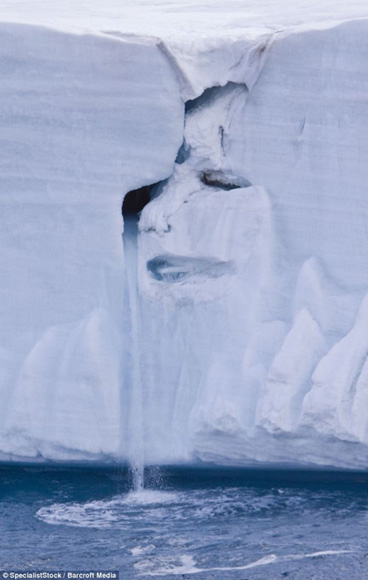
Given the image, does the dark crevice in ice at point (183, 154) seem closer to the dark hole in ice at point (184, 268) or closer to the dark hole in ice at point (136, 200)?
the dark hole in ice at point (136, 200)

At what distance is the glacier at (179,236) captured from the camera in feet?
15.8

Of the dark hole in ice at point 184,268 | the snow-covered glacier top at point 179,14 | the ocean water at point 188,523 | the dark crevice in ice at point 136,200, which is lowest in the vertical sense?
the ocean water at point 188,523

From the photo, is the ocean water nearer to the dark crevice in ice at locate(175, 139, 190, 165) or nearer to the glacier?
the glacier

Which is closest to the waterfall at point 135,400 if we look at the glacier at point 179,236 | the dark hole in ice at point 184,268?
the glacier at point 179,236

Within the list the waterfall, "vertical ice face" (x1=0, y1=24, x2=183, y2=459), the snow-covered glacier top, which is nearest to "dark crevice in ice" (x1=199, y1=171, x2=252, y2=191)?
"vertical ice face" (x1=0, y1=24, x2=183, y2=459)

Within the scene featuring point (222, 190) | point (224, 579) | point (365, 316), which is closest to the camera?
point (224, 579)

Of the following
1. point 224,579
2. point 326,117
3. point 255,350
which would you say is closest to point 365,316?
point 255,350

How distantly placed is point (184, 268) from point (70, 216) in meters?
0.55

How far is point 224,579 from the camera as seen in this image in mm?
4160

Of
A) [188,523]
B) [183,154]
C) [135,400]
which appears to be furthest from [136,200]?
[188,523]

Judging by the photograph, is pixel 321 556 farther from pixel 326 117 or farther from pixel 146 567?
pixel 326 117

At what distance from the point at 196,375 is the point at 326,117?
3.97 feet

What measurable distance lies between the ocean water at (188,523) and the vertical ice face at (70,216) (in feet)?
0.71

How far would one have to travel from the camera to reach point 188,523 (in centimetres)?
460
